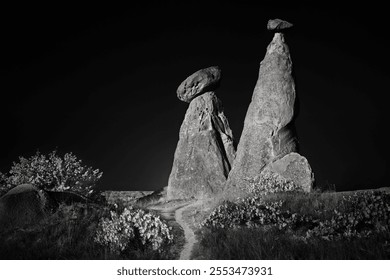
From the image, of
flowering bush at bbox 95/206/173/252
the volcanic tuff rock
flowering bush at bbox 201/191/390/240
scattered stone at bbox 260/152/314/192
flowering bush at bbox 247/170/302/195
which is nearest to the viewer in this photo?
flowering bush at bbox 201/191/390/240

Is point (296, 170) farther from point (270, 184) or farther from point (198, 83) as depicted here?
point (198, 83)

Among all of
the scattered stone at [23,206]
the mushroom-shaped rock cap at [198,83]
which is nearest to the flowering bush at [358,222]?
the scattered stone at [23,206]

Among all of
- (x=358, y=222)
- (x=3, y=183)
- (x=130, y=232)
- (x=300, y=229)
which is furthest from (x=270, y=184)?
(x=3, y=183)

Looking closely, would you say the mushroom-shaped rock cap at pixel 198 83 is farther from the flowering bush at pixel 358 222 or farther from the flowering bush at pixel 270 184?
the flowering bush at pixel 358 222

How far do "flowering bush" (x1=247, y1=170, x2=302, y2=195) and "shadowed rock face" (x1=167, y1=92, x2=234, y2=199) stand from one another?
495cm

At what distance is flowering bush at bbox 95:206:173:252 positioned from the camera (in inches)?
315

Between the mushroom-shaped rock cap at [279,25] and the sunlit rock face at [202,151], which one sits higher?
the mushroom-shaped rock cap at [279,25]

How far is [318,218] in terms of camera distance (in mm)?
9008

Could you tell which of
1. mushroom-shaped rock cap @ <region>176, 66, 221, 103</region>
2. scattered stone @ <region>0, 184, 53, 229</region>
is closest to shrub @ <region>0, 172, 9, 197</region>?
scattered stone @ <region>0, 184, 53, 229</region>

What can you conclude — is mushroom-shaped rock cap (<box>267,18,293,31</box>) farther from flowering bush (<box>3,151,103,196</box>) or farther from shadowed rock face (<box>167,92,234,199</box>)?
flowering bush (<box>3,151,103,196</box>)

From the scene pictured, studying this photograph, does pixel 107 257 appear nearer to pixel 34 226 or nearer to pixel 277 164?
pixel 34 226

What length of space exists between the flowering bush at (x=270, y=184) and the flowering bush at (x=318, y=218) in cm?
341

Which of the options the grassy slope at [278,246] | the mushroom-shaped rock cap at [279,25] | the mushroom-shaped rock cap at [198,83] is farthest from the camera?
the mushroom-shaped rock cap at [198,83]

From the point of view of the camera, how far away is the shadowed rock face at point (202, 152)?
20.5 meters
